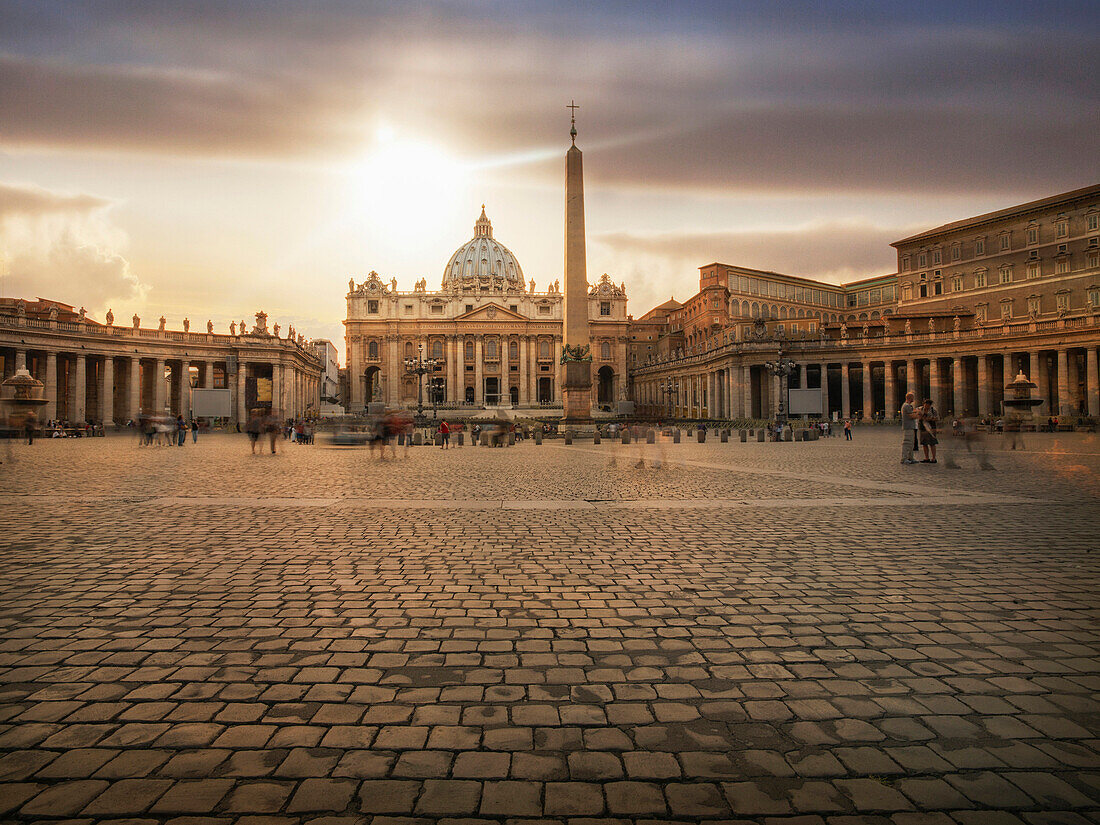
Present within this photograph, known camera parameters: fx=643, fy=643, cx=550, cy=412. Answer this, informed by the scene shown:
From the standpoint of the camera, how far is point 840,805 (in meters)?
2.36

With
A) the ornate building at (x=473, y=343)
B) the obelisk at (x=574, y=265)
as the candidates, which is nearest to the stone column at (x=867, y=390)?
the obelisk at (x=574, y=265)

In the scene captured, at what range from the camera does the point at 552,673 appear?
3.54 metres

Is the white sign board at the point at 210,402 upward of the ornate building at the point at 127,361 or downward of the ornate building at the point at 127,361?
downward

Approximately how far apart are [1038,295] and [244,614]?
69255mm

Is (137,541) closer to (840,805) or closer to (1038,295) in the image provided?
(840,805)

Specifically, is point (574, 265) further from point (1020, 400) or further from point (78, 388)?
point (78, 388)

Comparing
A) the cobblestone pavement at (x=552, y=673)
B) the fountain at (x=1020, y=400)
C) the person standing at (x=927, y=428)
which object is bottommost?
the cobblestone pavement at (x=552, y=673)

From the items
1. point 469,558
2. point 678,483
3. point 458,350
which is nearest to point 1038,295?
point 678,483

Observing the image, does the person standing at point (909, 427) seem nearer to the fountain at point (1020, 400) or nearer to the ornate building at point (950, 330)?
the fountain at point (1020, 400)

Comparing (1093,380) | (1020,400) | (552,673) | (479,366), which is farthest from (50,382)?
(1093,380)

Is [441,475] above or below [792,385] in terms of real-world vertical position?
below

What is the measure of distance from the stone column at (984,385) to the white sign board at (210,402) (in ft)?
197

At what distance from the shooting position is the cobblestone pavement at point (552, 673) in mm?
2434

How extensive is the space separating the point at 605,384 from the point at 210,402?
7134cm
